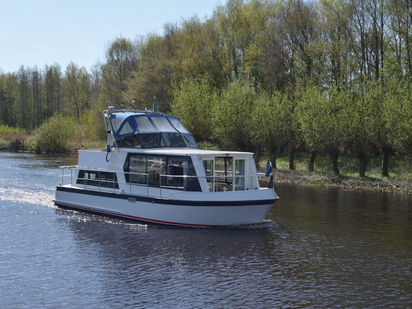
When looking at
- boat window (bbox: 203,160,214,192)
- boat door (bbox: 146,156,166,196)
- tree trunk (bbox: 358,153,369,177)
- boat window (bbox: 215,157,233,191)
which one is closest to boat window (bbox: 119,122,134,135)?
boat door (bbox: 146,156,166,196)

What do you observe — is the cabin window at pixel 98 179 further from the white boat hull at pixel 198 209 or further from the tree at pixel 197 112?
the tree at pixel 197 112

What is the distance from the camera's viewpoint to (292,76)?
54594 millimetres

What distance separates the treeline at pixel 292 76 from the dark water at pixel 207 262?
16610mm

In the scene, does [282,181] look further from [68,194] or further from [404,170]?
[68,194]

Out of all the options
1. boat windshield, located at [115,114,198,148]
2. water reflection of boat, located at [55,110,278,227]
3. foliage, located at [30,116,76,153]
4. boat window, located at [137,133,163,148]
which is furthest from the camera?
foliage, located at [30,116,76,153]

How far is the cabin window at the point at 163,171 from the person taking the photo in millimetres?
22297

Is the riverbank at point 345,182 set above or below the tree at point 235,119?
below

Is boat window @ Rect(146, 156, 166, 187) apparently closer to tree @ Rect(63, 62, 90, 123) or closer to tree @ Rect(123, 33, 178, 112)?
tree @ Rect(123, 33, 178, 112)

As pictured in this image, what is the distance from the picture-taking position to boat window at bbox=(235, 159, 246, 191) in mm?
22969

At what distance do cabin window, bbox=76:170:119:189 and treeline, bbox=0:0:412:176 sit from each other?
2365 cm

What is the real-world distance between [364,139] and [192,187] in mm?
25389

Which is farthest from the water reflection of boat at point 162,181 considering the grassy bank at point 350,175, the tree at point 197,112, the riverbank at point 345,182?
the tree at point 197,112

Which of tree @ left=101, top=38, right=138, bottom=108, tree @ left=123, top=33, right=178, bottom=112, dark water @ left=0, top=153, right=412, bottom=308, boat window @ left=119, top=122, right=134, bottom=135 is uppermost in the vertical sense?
tree @ left=101, top=38, right=138, bottom=108

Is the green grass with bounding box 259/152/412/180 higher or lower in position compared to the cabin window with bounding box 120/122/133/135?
lower
